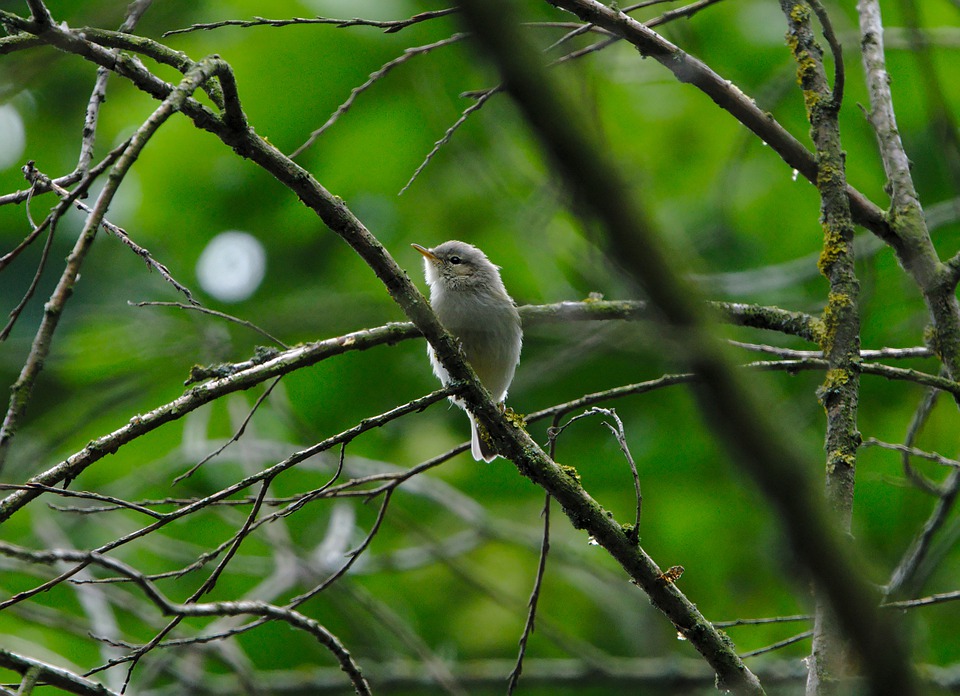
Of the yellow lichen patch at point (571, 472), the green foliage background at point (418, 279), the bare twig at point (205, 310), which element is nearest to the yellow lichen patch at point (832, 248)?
the yellow lichen patch at point (571, 472)

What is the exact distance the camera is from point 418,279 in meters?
10.5

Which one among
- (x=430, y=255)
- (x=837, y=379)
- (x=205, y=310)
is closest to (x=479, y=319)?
(x=430, y=255)

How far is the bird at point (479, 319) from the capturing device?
210 inches

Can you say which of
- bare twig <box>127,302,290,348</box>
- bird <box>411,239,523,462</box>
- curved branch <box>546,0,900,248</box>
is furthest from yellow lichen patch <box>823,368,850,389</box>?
bird <box>411,239,523,462</box>

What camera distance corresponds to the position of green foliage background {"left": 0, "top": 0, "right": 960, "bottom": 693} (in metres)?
8.95

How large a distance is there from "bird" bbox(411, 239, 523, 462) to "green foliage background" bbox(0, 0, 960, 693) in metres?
2.42

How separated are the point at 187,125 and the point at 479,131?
11.5 ft

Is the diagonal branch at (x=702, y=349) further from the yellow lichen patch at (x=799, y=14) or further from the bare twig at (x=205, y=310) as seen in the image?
the yellow lichen patch at (x=799, y=14)

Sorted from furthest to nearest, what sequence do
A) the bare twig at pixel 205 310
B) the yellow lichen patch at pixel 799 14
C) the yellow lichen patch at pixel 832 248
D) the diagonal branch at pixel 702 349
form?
1. the yellow lichen patch at pixel 799 14
2. the yellow lichen patch at pixel 832 248
3. the bare twig at pixel 205 310
4. the diagonal branch at pixel 702 349

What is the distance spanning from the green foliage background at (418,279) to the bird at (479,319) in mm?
2421

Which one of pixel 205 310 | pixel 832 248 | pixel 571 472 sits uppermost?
pixel 832 248

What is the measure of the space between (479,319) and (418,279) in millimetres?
5255

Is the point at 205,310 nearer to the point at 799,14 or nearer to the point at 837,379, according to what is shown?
the point at 837,379

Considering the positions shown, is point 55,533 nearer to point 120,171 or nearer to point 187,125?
point 187,125
